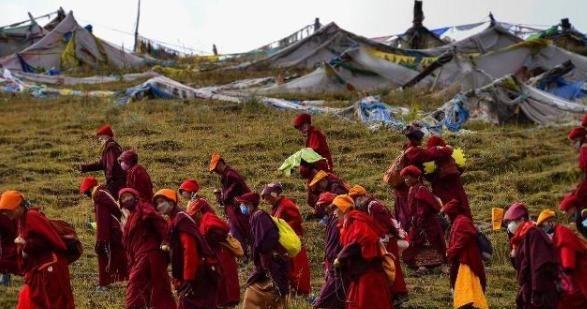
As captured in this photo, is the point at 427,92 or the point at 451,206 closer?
the point at 451,206

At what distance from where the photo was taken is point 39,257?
9.37m

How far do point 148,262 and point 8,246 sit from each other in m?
2.19

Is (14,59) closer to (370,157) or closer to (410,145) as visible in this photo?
(370,157)

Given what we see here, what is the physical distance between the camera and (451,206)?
1073 centimetres

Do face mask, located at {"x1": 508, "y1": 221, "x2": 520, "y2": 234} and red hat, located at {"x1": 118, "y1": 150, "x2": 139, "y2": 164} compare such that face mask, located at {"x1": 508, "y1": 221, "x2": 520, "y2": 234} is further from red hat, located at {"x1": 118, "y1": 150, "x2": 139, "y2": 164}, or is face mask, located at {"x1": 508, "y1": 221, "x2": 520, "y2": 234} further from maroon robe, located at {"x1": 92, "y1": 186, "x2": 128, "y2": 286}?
red hat, located at {"x1": 118, "y1": 150, "x2": 139, "y2": 164}

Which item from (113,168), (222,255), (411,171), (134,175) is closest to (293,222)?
(222,255)

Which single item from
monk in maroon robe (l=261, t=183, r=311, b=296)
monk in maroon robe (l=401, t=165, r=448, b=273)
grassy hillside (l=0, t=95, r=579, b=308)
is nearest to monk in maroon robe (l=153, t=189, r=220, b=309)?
monk in maroon robe (l=261, t=183, r=311, b=296)

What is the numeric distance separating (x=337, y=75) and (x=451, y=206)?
1829cm

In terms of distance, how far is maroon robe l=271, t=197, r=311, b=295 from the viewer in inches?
442

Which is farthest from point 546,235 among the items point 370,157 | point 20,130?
point 20,130

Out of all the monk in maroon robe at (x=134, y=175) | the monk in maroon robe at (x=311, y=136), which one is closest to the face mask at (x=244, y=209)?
the monk in maroon robe at (x=134, y=175)

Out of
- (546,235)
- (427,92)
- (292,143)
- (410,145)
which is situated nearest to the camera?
(546,235)

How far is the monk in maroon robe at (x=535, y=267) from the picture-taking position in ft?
28.9

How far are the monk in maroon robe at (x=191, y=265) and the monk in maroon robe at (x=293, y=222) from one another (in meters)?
1.66
